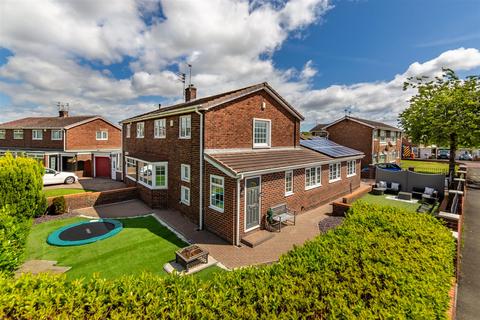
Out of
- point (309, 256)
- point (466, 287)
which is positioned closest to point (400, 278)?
point (309, 256)

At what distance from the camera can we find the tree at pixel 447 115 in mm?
22422

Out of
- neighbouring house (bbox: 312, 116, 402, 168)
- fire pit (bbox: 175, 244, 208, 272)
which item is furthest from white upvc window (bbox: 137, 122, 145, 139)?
neighbouring house (bbox: 312, 116, 402, 168)

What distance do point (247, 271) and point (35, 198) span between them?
517 inches

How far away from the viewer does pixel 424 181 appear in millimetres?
19797

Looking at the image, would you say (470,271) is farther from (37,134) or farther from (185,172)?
(37,134)

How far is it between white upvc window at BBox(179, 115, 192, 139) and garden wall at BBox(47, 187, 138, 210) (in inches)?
288

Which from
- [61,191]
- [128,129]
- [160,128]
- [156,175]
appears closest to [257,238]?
[156,175]

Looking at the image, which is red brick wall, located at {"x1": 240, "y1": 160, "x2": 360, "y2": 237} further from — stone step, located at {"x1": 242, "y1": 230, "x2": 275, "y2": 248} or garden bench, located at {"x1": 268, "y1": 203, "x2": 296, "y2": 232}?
stone step, located at {"x1": 242, "y1": 230, "x2": 275, "y2": 248}

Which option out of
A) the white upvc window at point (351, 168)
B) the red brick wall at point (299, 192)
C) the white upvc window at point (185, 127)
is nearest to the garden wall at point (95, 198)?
the white upvc window at point (185, 127)

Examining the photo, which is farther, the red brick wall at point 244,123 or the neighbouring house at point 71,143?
the neighbouring house at point 71,143

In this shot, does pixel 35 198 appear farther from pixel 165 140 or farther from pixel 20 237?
pixel 165 140

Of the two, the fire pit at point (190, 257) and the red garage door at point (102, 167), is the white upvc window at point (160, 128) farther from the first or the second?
the red garage door at point (102, 167)

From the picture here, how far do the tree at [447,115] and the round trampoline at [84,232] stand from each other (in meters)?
30.0

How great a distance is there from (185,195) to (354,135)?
89.8 ft
